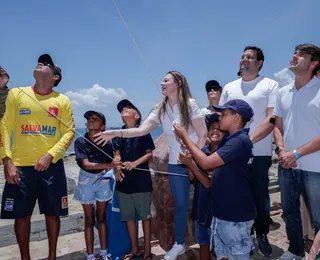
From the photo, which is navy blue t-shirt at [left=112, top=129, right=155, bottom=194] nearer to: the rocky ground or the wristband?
the rocky ground

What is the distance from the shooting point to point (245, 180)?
118 inches

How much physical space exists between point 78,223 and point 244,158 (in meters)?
3.06

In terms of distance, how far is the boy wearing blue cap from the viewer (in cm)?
386

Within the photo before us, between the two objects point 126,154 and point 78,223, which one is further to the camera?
point 78,223

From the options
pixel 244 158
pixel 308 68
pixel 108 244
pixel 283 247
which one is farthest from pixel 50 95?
pixel 283 247

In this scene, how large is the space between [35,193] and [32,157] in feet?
1.42

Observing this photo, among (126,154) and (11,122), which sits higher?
(11,122)

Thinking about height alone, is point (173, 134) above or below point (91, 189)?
above

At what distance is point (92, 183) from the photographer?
12.9 ft

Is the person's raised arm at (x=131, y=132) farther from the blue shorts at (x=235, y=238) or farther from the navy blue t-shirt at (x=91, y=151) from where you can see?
the blue shorts at (x=235, y=238)

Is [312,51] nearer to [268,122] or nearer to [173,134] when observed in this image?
[268,122]

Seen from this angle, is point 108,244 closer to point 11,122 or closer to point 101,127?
point 101,127

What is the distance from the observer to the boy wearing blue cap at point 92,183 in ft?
12.7

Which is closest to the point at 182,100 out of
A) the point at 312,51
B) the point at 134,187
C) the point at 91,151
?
the point at 134,187
